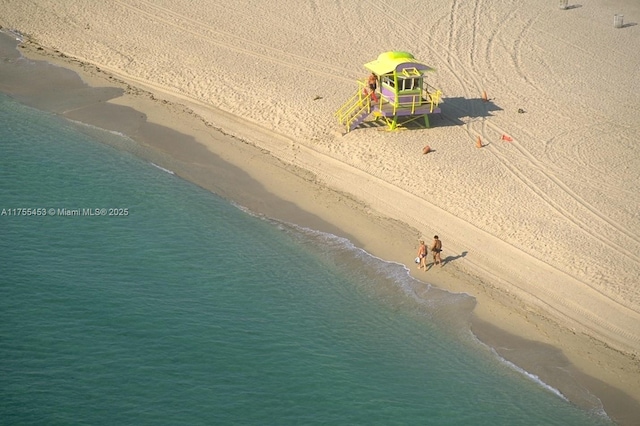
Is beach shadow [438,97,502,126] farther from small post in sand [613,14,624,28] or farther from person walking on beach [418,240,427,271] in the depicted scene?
small post in sand [613,14,624,28]

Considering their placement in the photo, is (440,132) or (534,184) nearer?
(534,184)

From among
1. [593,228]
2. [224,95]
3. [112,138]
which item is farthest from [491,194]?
[112,138]

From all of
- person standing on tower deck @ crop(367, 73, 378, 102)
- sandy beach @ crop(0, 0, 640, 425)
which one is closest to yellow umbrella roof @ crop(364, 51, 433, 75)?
person standing on tower deck @ crop(367, 73, 378, 102)

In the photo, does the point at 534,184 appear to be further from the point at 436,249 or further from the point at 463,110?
the point at 463,110

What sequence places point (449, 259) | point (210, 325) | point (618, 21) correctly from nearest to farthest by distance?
1. point (210, 325)
2. point (449, 259)
3. point (618, 21)

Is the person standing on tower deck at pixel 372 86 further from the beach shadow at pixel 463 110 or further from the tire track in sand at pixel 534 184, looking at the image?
the tire track in sand at pixel 534 184

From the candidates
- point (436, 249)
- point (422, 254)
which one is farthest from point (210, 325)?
point (436, 249)
